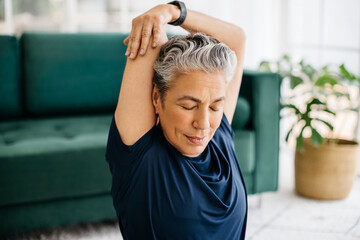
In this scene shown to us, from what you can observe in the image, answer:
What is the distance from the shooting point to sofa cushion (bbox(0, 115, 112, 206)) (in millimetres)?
1739

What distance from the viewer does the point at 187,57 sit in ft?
2.82

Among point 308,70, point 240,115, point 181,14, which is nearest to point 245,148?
point 240,115

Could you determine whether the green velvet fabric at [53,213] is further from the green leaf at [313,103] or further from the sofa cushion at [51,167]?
the green leaf at [313,103]

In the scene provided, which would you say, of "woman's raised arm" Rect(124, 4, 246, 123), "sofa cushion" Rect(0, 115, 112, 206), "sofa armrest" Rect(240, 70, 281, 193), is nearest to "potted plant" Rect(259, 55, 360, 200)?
"sofa armrest" Rect(240, 70, 281, 193)

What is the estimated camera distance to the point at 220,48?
0.88 m

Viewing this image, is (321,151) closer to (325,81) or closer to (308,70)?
(325,81)

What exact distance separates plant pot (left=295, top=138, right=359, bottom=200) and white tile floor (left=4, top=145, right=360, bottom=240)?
6 cm

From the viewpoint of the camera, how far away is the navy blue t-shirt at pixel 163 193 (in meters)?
0.87

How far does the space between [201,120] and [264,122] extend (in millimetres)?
1448

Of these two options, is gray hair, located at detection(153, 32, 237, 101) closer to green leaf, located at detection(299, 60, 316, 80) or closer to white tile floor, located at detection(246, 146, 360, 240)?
white tile floor, located at detection(246, 146, 360, 240)

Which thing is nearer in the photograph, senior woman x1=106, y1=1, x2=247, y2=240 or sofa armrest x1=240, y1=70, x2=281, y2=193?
senior woman x1=106, y1=1, x2=247, y2=240

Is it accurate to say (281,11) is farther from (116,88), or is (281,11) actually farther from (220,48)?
(220,48)

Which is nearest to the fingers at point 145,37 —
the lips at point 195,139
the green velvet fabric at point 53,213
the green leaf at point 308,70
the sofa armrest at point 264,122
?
the lips at point 195,139

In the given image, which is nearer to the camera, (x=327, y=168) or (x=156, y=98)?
(x=156, y=98)
